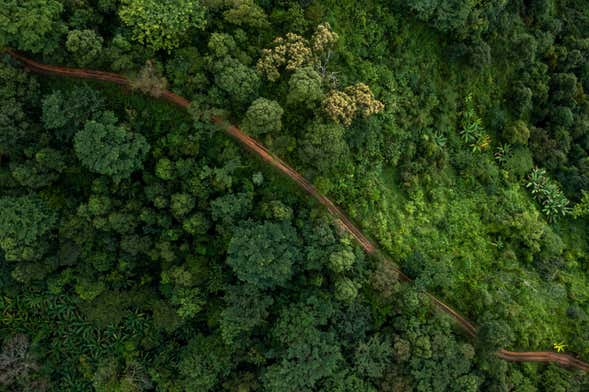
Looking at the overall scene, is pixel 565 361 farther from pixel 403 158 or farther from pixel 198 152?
pixel 198 152

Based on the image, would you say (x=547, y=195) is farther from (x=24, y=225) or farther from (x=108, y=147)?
(x=24, y=225)

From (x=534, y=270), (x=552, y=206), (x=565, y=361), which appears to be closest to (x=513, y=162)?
(x=552, y=206)

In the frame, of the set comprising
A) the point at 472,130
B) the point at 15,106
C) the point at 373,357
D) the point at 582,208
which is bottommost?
the point at 373,357

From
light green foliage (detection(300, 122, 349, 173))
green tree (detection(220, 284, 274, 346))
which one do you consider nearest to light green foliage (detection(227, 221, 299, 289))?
green tree (detection(220, 284, 274, 346))

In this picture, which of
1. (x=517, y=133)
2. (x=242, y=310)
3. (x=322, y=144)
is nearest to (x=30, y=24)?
(x=322, y=144)

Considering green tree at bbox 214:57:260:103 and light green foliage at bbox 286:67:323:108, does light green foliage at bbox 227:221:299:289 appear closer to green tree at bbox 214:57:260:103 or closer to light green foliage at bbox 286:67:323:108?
light green foliage at bbox 286:67:323:108
